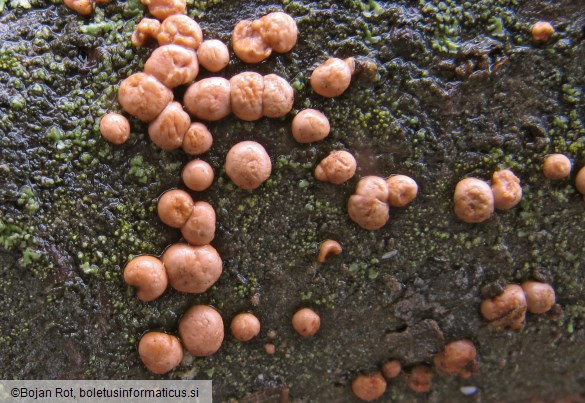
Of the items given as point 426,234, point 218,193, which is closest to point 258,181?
point 218,193

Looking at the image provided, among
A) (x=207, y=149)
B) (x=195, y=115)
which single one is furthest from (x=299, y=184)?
(x=195, y=115)

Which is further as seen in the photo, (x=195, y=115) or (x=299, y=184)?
(x=299, y=184)

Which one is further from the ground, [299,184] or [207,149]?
[207,149]

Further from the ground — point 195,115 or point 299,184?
point 195,115

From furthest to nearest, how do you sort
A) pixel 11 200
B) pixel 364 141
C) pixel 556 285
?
pixel 556 285, pixel 364 141, pixel 11 200

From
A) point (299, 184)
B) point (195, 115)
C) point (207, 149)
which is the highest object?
point (195, 115)

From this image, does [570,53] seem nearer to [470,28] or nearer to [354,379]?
[470,28]

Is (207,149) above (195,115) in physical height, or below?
below

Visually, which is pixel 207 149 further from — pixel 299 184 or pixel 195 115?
pixel 299 184
